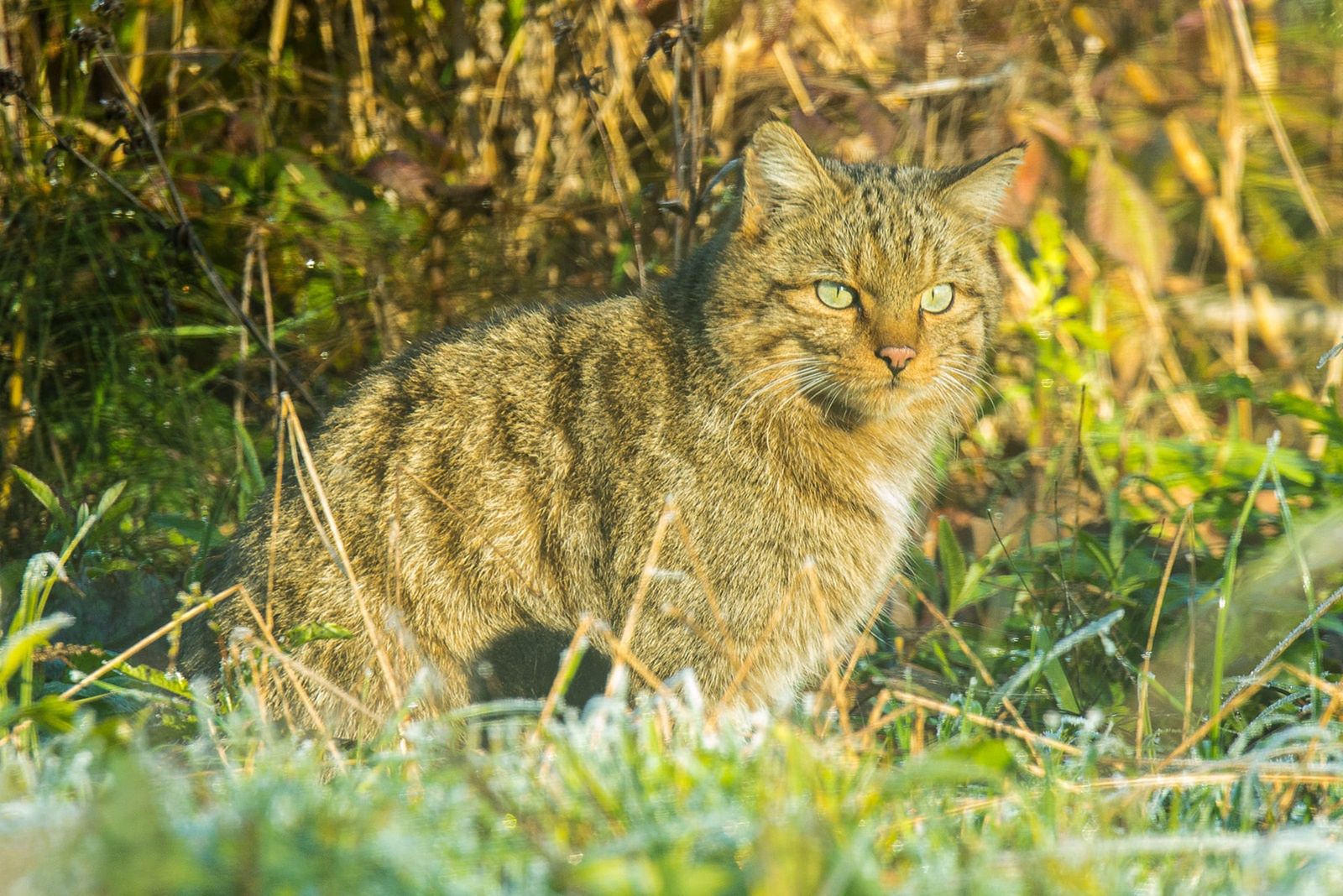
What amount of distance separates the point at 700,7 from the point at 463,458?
164cm

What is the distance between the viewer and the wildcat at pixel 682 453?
2.42 metres

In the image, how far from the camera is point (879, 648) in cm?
327

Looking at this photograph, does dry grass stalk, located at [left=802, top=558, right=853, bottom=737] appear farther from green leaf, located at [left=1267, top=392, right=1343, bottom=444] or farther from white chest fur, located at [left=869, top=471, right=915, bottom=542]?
Result: green leaf, located at [left=1267, top=392, right=1343, bottom=444]

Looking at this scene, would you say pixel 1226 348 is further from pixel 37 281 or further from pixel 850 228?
pixel 37 281

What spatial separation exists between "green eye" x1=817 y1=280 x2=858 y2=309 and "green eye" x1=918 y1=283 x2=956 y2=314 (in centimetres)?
16

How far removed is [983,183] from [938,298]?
303 mm

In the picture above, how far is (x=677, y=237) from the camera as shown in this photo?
3445mm

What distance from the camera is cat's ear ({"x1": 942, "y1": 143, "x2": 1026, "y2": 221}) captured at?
8.87ft

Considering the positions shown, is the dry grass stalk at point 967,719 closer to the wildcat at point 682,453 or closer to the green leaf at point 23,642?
the wildcat at point 682,453

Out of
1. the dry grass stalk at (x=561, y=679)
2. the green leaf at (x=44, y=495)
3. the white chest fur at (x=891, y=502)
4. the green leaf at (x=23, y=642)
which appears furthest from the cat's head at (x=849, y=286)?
the green leaf at (x=44, y=495)

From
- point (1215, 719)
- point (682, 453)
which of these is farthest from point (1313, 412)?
point (682, 453)

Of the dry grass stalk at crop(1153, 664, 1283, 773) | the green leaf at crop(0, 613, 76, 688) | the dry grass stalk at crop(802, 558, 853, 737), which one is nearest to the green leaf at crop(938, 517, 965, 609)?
the dry grass stalk at crop(802, 558, 853, 737)

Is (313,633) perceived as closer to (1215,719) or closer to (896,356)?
(896,356)

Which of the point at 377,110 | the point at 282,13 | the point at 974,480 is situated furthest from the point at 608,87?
the point at 974,480
